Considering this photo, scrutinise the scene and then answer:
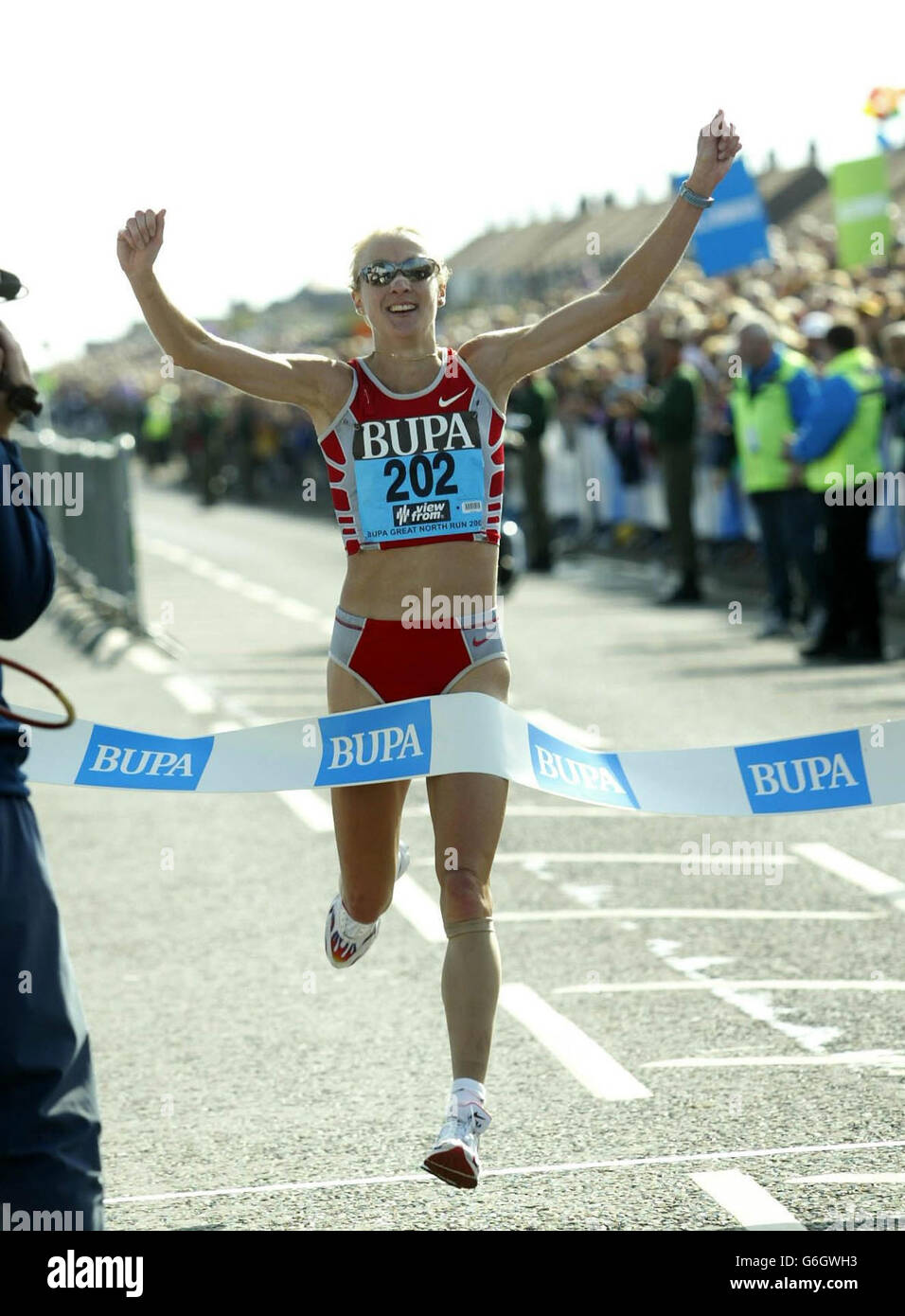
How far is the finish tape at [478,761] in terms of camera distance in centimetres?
549

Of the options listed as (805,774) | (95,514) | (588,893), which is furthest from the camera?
(95,514)

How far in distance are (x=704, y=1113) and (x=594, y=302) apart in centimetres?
210

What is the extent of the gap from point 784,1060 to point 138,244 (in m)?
2.88

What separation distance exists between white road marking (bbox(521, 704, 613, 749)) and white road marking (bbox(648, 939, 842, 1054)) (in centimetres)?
430

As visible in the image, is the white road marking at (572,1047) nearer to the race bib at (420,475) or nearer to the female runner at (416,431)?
the female runner at (416,431)

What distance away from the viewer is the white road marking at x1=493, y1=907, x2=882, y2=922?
28.0 ft

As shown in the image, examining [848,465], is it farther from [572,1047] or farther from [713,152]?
[713,152]

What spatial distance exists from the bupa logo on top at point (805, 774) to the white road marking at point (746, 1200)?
0.89m

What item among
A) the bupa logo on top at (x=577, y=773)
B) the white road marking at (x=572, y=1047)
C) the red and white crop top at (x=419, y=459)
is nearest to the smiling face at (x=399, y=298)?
the red and white crop top at (x=419, y=459)

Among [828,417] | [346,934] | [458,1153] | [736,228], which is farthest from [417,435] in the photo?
[736,228]

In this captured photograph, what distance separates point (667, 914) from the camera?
8695mm

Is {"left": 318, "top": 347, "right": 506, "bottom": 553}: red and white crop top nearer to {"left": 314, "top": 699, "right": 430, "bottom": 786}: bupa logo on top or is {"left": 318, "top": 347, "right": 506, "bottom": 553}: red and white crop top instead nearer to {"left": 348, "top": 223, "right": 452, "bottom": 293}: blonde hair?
{"left": 348, "top": 223, "right": 452, "bottom": 293}: blonde hair
